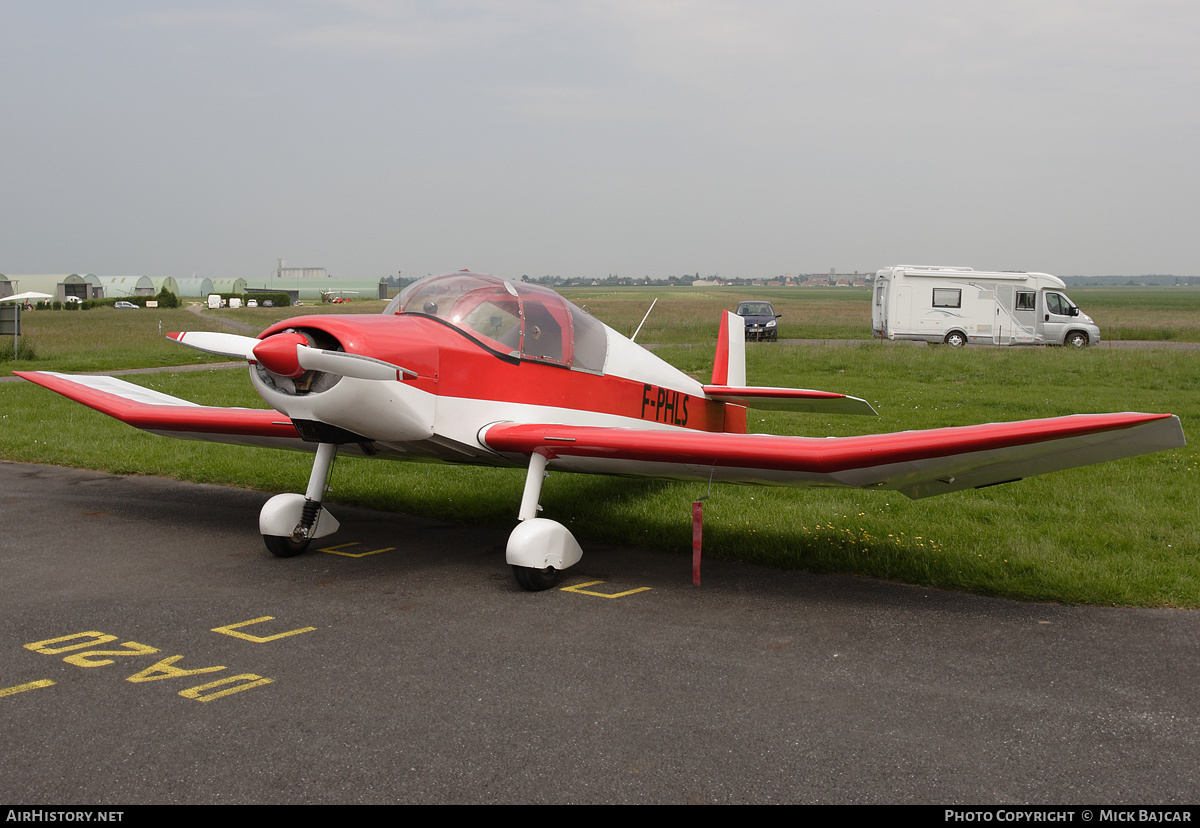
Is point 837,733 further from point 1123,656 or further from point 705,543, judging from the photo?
point 705,543

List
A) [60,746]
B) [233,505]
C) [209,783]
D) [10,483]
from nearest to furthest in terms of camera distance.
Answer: [209,783] → [60,746] → [233,505] → [10,483]

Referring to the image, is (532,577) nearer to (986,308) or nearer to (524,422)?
(524,422)

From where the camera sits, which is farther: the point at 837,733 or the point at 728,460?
the point at 728,460

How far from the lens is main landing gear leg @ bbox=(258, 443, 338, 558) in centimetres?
677

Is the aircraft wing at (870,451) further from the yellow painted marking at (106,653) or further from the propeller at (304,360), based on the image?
the yellow painted marking at (106,653)

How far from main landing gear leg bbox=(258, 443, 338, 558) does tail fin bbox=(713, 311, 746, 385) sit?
15.7 ft

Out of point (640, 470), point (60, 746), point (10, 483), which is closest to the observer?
point (60, 746)

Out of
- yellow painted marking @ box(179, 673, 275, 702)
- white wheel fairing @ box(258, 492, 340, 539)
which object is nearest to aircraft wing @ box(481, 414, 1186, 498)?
white wheel fairing @ box(258, 492, 340, 539)

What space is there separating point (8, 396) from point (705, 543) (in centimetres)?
1430

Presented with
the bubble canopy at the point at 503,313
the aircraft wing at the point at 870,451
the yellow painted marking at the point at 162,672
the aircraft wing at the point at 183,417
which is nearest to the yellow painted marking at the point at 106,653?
the yellow painted marking at the point at 162,672

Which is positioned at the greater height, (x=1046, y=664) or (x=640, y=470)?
(x=640, y=470)

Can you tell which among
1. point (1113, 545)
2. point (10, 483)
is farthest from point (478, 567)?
point (10, 483)

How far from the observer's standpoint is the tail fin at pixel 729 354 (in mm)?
10219

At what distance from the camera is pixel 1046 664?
4707 millimetres
